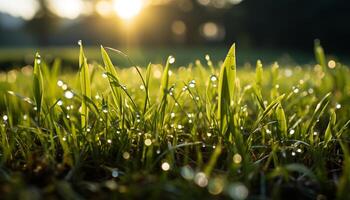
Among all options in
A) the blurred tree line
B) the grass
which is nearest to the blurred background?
the blurred tree line

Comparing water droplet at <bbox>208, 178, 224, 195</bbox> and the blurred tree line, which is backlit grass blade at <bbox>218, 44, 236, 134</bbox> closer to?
water droplet at <bbox>208, 178, 224, 195</bbox>

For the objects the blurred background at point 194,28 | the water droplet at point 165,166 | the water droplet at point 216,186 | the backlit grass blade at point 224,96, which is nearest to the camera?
the water droplet at point 216,186

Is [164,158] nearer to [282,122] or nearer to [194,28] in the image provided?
[282,122]

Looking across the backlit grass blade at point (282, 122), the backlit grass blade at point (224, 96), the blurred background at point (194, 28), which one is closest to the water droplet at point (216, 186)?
the backlit grass blade at point (224, 96)

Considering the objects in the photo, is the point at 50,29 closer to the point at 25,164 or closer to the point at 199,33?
the point at 199,33

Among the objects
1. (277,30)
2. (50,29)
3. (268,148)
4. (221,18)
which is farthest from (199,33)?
(268,148)

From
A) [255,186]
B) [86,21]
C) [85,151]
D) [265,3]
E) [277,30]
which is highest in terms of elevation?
[86,21]

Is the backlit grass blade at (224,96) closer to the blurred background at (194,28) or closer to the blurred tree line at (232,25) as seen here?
the blurred background at (194,28)

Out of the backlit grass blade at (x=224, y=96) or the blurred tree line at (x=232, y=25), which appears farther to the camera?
the blurred tree line at (x=232, y=25)
